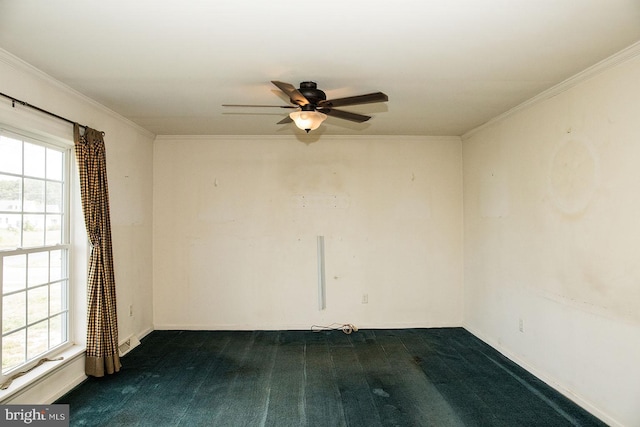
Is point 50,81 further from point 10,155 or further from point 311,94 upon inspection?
point 311,94

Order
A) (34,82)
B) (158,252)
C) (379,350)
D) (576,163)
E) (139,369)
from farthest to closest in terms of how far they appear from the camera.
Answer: (158,252), (379,350), (139,369), (576,163), (34,82)

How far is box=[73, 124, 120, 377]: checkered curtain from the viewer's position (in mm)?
3029

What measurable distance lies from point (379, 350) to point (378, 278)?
3.51ft

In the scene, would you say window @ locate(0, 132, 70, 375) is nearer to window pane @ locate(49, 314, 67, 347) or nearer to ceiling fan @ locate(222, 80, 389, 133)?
window pane @ locate(49, 314, 67, 347)

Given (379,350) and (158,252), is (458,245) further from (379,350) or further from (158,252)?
(158,252)

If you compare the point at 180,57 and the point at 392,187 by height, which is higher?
the point at 180,57

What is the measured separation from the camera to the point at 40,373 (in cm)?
259

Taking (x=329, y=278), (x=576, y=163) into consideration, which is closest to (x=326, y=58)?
(x=576, y=163)

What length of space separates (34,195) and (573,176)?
4.36 meters

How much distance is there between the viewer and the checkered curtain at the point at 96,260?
3029 millimetres

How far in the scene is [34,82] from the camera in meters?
2.59

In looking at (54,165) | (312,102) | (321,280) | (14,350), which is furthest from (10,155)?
(321,280)

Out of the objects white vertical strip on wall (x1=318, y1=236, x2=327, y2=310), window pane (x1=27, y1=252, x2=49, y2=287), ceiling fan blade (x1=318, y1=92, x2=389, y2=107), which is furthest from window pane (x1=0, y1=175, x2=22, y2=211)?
white vertical strip on wall (x1=318, y1=236, x2=327, y2=310)

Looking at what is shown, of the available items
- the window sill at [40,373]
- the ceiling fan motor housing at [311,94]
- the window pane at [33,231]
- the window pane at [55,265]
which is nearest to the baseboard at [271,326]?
the window sill at [40,373]
